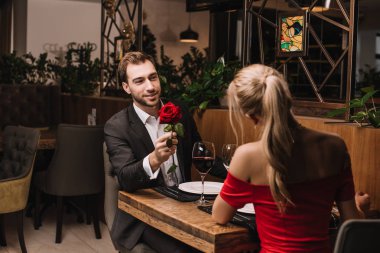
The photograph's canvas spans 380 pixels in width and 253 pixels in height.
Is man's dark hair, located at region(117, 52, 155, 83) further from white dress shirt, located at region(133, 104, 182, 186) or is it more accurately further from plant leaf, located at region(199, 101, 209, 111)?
plant leaf, located at region(199, 101, 209, 111)

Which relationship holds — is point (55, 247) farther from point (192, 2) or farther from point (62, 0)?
point (62, 0)

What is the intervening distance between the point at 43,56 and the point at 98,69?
844mm

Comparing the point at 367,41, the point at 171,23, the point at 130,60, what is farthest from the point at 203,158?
the point at 367,41

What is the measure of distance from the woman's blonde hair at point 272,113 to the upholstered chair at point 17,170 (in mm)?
2655

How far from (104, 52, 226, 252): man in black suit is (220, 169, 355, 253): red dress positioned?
1.88 feet

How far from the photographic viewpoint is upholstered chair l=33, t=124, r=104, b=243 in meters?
4.25

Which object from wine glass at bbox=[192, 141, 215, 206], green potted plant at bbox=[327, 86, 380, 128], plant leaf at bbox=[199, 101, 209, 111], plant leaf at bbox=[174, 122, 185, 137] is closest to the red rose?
plant leaf at bbox=[174, 122, 185, 137]

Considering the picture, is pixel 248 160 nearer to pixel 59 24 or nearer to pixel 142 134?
pixel 142 134

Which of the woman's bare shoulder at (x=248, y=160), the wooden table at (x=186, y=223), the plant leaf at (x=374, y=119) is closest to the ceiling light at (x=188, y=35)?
the plant leaf at (x=374, y=119)

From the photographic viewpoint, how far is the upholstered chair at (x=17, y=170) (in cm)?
382

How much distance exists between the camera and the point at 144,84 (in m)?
2.66

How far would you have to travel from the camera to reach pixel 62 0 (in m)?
9.14

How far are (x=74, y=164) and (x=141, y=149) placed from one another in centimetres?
187

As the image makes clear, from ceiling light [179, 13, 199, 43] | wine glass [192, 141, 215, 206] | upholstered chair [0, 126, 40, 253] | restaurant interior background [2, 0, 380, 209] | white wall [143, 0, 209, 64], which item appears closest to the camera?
wine glass [192, 141, 215, 206]
